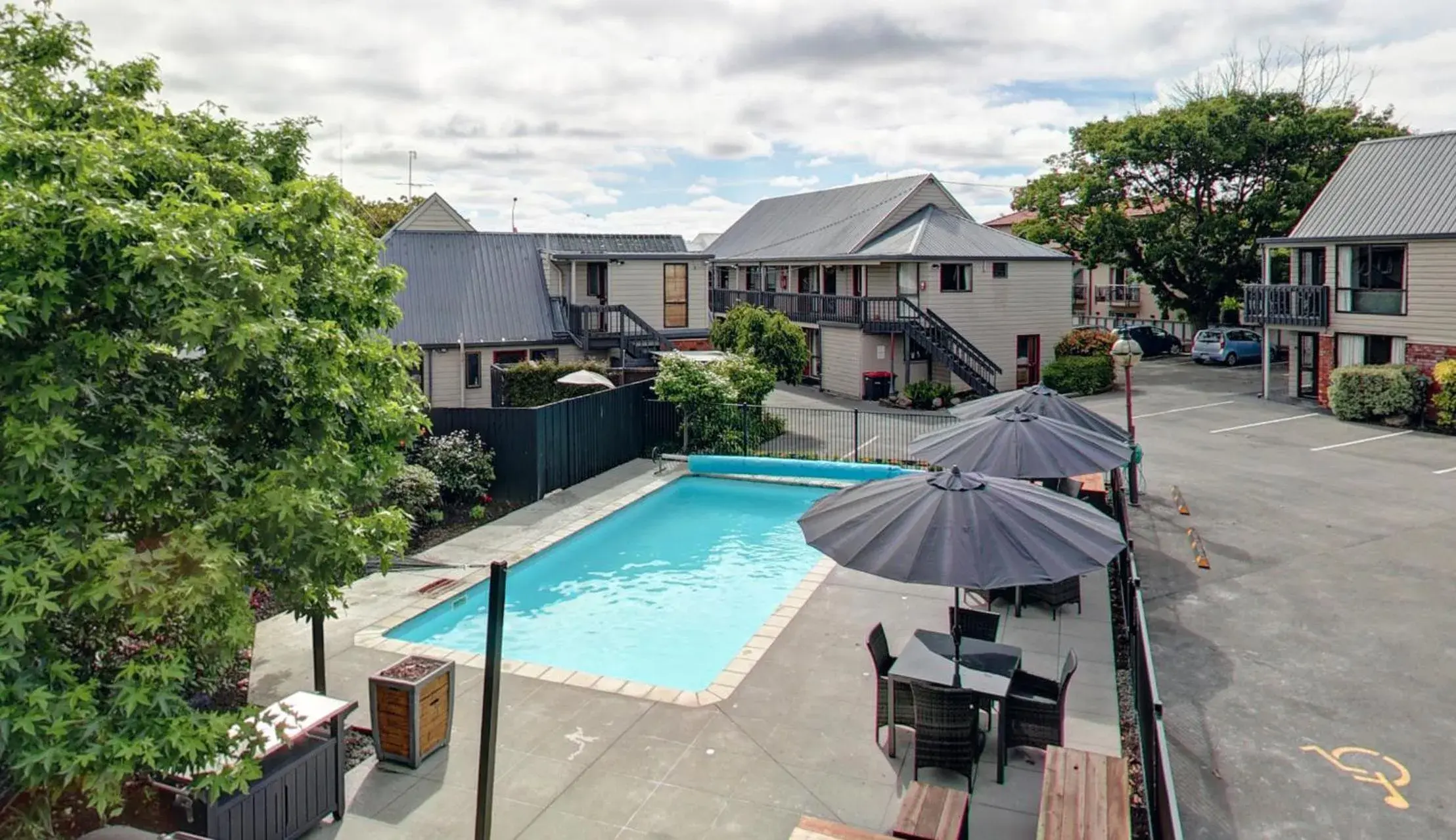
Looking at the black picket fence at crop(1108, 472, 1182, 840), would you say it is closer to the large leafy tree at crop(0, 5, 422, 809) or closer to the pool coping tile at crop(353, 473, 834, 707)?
the pool coping tile at crop(353, 473, 834, 707)

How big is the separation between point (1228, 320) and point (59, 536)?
180 feet

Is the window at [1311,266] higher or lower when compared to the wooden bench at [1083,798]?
higher

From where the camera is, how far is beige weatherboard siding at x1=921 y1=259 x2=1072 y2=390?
3366cm

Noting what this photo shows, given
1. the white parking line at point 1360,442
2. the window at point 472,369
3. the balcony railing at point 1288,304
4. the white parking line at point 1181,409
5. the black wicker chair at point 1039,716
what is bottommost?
the black wicker chair at point 1039,716

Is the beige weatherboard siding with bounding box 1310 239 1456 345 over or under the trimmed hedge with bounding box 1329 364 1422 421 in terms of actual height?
over

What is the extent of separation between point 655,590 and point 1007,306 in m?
23.7

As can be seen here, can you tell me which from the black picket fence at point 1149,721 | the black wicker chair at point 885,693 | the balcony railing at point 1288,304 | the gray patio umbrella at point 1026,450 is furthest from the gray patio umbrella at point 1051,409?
the balcony railing at point 1288,304

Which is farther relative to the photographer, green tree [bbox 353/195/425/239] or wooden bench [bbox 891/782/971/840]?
green tree [bbox 353/195/425/239]

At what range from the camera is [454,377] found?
2828cm

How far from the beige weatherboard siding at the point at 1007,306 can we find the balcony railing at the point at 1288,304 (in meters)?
6.40

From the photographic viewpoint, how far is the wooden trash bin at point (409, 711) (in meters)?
8.33

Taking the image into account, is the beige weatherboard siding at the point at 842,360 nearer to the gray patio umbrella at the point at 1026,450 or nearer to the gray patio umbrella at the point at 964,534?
the gray patio umbrella at the point at 1026,450

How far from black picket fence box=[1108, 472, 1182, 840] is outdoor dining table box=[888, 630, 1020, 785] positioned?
43.5 inches

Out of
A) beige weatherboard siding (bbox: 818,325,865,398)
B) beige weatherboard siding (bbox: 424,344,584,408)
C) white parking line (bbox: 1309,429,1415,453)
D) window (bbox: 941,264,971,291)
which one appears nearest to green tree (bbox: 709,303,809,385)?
beige weatherboard siding (bbox: 818,325,865,398)
